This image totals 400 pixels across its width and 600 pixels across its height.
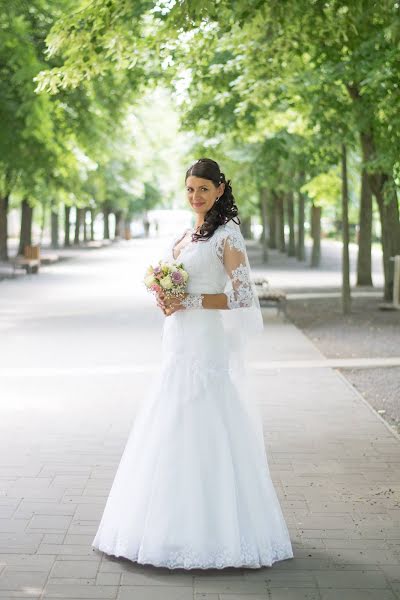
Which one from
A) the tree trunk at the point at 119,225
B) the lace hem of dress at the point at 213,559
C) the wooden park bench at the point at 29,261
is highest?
the tree trunk at the point at 119,225

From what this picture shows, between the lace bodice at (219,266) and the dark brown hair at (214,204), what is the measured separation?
38 mm

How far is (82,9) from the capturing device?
9.43 m

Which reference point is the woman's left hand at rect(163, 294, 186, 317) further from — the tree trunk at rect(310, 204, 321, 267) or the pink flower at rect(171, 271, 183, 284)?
the tree trunk at rect(310, 204, 321, 267)

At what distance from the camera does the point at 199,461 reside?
186 inches

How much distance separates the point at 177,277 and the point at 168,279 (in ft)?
0.16

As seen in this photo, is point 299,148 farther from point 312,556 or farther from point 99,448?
point 312,556

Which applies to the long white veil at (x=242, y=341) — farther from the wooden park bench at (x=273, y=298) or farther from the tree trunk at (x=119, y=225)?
the tree trunk at (x=119, y=225)

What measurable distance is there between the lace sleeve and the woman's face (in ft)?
0.68

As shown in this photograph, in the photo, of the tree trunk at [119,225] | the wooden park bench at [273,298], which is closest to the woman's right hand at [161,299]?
the wooden park bench at [273,298]

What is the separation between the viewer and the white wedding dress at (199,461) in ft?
15.2

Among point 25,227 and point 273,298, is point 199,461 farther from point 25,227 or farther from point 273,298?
point 25,227

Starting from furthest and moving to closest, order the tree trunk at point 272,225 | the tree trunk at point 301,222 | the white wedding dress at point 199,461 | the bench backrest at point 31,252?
the tree trunk at point 272,225, the tree trunk at point 301,222, the bench backrest at point 31,252, the white wedding dress at point 199,461

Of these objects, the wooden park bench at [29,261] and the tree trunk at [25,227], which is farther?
the tree trunk at [25,227]

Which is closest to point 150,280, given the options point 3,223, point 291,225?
point 3,223
